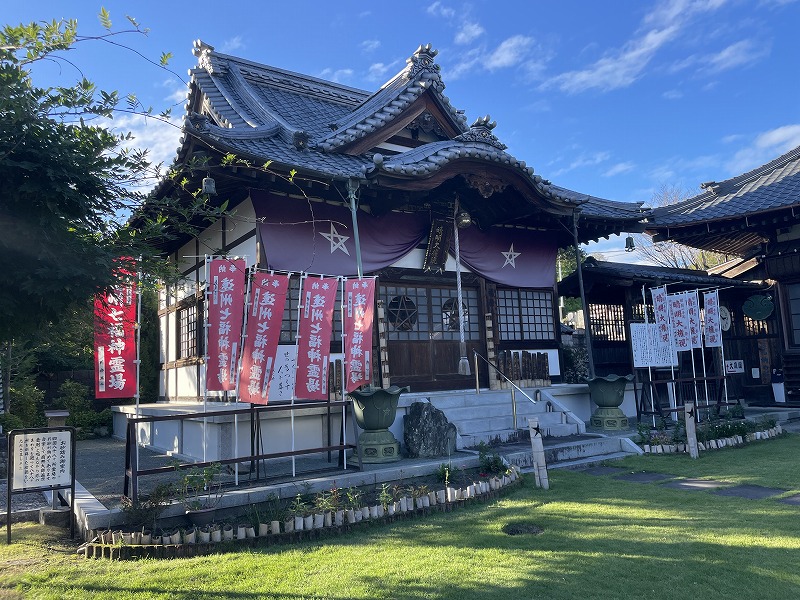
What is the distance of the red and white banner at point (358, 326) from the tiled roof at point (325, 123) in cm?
220

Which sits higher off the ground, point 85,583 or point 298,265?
point 298,265

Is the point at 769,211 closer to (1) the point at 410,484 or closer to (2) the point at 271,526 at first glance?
(1) the point at 410,484

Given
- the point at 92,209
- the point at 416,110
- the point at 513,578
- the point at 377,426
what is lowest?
the point at 513,578

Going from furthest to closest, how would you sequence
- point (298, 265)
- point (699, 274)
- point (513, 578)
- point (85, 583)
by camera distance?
1. point (699, 274)
2. point (298, 265)
3. point (85, 583)
4. point (513, 578)

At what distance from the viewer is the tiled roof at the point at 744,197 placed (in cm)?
1491

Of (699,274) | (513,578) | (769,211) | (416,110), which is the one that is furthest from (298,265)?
(699,274)

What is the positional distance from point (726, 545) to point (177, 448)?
9385mm

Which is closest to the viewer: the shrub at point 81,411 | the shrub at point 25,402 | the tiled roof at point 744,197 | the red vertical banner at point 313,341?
the red vertical banner at point 313,341

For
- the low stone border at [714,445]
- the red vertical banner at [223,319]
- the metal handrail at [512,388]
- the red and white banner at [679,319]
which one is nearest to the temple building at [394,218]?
the metal handrail at [512,388]

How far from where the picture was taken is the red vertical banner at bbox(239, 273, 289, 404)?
8.24 meters

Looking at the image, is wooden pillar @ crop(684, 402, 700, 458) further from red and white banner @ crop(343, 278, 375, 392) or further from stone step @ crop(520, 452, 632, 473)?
red and white banner @ crop(343, 278, 375, 392)

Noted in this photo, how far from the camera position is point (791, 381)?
15781 mm

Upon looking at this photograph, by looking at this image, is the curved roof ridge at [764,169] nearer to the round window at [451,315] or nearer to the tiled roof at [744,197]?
the tiled roof at [744,197]

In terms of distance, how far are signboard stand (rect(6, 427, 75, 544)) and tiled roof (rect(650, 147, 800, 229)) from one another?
47.9 feet
